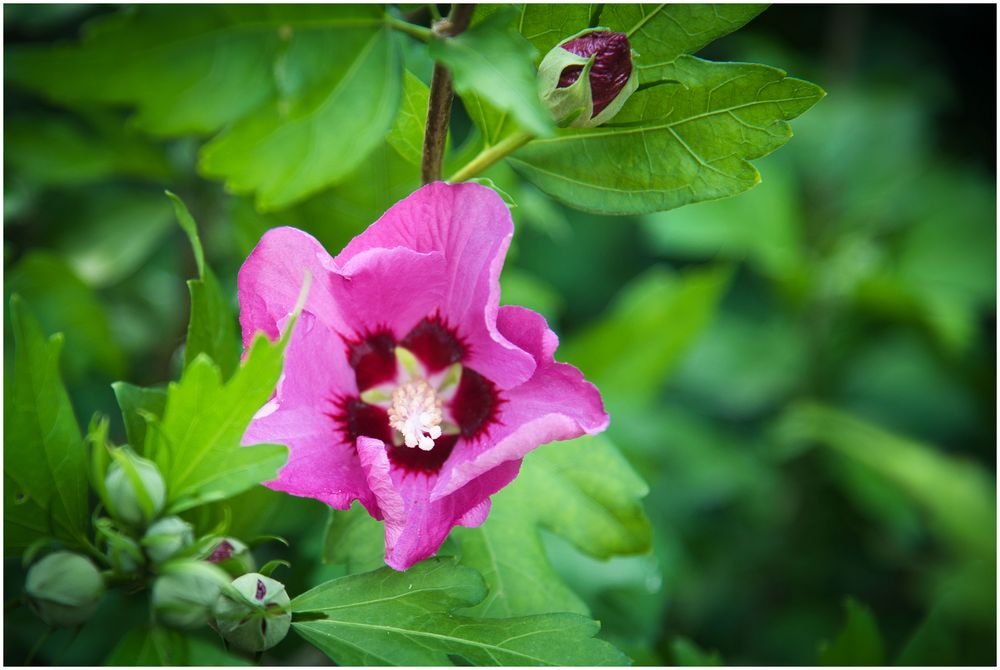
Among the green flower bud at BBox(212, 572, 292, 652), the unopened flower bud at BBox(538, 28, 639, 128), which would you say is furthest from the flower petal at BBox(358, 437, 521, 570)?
the unopened flower bud at BBox(538, 28, 639, 128)

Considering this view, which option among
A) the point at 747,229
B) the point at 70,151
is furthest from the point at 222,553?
the point at 747,229

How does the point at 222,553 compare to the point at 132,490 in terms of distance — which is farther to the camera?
the point at 222,553

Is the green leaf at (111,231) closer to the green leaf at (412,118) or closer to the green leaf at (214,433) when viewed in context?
the green leaf at (412,118)

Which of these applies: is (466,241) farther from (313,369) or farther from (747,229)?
(747,229)

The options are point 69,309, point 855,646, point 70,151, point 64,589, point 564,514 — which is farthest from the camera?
point 70,151

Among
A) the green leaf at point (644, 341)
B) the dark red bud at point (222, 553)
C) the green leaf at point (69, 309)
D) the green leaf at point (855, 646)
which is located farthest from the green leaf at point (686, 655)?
the green leaf at point (69, 309)

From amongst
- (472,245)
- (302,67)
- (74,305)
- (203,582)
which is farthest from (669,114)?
(74,305)
